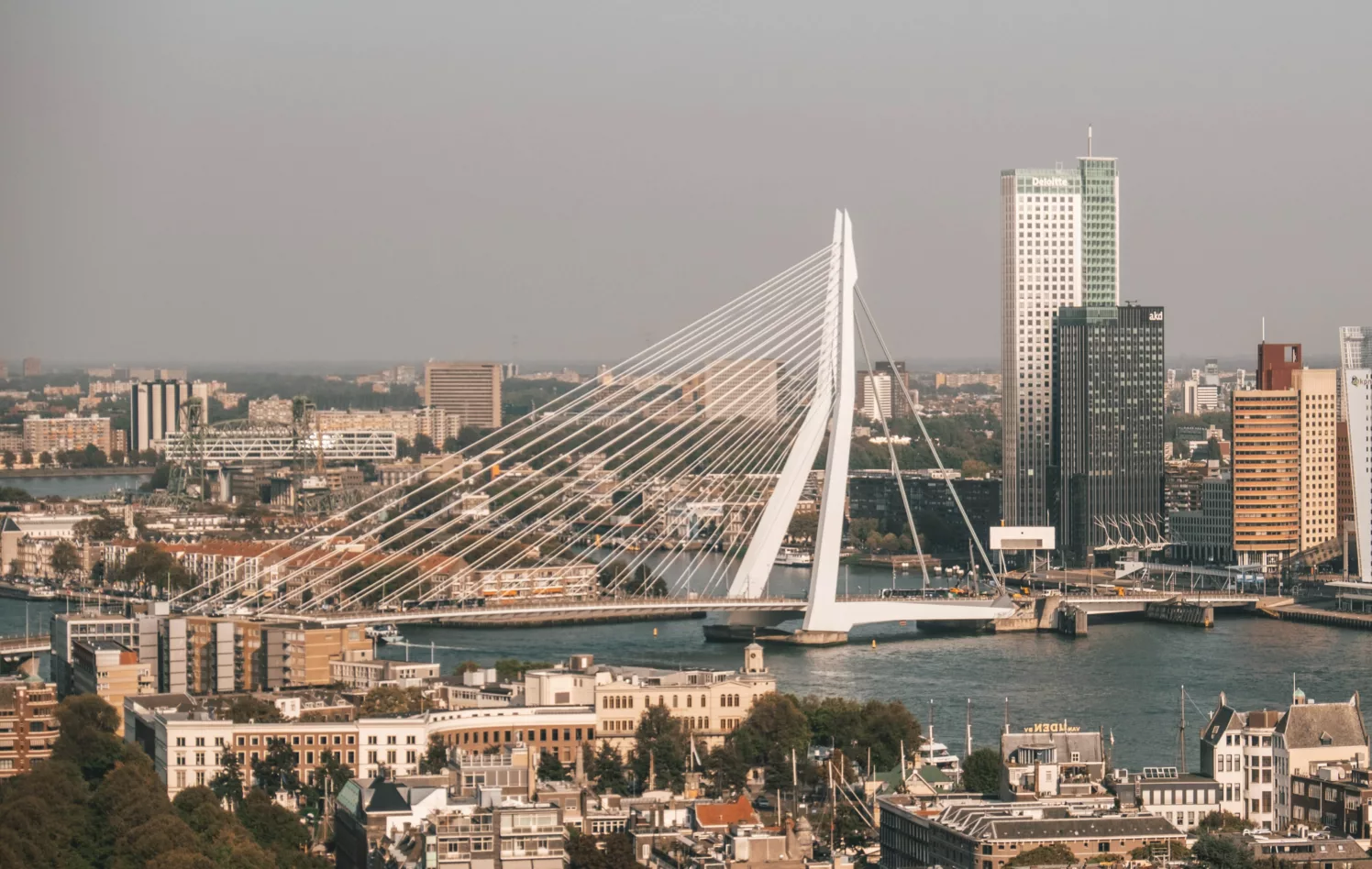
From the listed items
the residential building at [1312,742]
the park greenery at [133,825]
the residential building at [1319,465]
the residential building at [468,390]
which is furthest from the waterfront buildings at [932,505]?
the residential building at [468,390]

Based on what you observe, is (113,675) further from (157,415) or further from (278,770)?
(157,415)

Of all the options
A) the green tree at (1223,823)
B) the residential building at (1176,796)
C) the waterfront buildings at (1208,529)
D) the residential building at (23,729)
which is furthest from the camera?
the waterfront buildings at (1208,529)

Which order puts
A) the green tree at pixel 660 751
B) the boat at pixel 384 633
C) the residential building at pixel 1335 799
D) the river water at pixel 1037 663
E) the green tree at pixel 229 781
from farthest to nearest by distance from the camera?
the boat at pixel 384 633
the river water at pixel 1037 663
the green tree at pixel 660 751
the green tree at pixel 229 781
the residential building at pixel 1335 799

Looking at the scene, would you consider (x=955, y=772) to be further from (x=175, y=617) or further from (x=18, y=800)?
(x=175, y=617)

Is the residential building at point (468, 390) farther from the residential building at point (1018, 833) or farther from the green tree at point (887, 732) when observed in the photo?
the residential building at point (1018, 833)

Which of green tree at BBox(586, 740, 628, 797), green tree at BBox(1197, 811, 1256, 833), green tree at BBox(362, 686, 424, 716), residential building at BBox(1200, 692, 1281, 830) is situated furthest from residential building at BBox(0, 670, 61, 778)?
green tree at BBox(1197, 811, 1256, 833)

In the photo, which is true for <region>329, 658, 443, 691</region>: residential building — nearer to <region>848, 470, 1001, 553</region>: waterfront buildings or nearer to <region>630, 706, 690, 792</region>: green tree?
<region>630, 706, 690, 792</region>: green tree

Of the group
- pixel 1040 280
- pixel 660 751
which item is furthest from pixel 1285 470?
pixel 660 751
